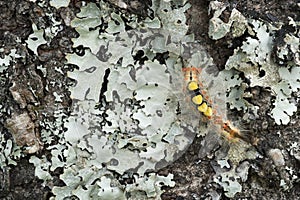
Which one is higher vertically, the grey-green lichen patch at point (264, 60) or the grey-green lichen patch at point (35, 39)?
the grey-green lichen patch at point (264, 60)

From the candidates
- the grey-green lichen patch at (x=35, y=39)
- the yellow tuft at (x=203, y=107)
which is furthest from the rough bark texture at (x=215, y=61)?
the yellow tuft at (x=203, y=107)

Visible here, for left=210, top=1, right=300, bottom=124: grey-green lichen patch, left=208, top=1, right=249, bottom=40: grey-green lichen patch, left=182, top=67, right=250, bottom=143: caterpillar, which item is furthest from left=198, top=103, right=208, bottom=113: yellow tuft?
left=208, top=1, right=249, bottom=40: grey-green lichen patch

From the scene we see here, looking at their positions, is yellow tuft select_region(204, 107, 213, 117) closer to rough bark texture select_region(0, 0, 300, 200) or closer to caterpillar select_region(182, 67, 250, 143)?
caterpillar select_region(182, 67, 250, 143)

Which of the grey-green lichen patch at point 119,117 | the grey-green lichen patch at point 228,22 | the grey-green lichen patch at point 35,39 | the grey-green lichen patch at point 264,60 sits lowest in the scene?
the grey-green lichen patch at point 119,117

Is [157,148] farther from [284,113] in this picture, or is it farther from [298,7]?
[298,7]

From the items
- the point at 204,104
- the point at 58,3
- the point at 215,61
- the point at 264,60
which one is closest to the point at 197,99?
the point at 204,104

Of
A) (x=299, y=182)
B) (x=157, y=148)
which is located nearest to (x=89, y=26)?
(x=157, y=148)

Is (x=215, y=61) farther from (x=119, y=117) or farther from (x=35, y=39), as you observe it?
(x=35, y=39)

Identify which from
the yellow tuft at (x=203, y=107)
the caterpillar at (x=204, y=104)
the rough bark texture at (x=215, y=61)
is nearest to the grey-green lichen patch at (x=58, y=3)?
the rough bark texture at (x=215, y=61)

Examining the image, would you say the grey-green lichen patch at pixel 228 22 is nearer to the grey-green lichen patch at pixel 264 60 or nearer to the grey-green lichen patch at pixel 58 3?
the grey-green lichen patch at pixel 264 60

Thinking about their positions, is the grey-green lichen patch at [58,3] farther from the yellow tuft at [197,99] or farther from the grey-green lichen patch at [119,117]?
the yellow tuft at [197,99]

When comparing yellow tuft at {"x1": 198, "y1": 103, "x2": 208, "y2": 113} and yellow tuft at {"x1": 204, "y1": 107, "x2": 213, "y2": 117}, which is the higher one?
yellow tuft at {"x1": 198, "y1": 103, "x2": 208, "y2": 113}
